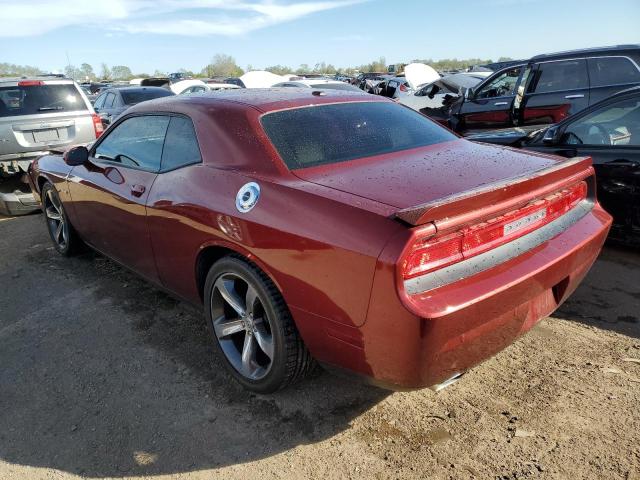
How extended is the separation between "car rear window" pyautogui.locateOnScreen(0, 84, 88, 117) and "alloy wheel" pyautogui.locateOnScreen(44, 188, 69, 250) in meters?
2.16

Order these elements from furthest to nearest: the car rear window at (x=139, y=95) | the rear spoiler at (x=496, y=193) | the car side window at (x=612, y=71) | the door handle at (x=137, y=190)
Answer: the car rear window at (x=139, y=95) → the car side window at (x=612, y=71) → the door handle at (x=137, y=190) → the rear spoiler at (x=496, y=193)

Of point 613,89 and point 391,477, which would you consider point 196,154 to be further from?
point 613,89

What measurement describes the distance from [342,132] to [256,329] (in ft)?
3.97

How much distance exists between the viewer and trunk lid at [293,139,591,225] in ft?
6.62

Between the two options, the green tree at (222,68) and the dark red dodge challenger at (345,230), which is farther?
the green tree at (222,68)

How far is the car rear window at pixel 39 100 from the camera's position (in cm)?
650

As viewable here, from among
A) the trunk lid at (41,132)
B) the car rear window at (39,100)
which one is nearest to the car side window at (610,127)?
the trunk lid at (41,132)

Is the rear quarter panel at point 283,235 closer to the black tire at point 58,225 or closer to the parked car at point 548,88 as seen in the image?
the black tire at point 58,225

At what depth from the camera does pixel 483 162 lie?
2676 mm

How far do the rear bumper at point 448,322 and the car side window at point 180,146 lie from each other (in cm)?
144

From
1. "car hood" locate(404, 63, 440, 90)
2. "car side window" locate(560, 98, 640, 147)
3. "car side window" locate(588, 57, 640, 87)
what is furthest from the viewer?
"car hood" locate(404, 63, 440, 90)

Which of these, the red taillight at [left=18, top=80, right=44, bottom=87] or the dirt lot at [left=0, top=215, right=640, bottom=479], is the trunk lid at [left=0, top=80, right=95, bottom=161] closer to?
the red taillight at [left=18, top=80, right=44, bottom=87]

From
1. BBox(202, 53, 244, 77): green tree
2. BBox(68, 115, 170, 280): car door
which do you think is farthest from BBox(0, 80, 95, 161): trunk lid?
BBox(202, 53, 244, 77): green tree

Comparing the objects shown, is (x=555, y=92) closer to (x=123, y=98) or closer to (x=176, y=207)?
(x=176, y=207)
